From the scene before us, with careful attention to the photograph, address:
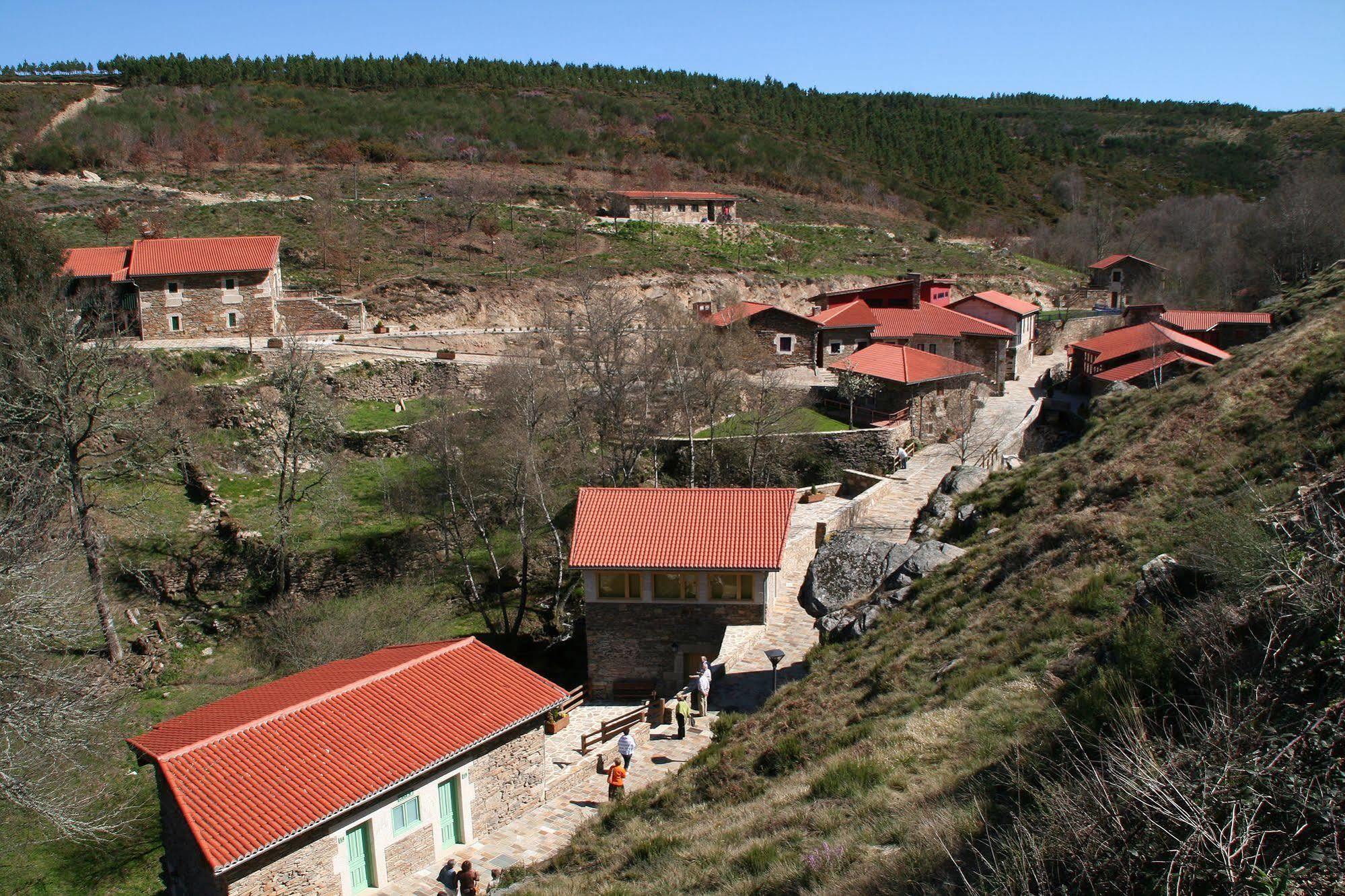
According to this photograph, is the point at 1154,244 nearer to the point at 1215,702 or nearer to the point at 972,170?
the point at 972,170

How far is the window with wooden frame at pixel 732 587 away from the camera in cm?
1980

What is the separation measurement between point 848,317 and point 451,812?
29.0m

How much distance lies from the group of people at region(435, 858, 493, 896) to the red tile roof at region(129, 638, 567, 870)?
1475 millimetres

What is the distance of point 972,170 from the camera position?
106062 mm

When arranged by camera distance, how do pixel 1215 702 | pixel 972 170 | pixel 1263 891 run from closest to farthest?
pixel 1263 891 → pixel 1215 702 → pixel 972 170

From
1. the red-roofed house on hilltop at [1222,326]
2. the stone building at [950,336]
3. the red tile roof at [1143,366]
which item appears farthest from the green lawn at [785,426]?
the red-roofed house on hilltop at [1222,326]

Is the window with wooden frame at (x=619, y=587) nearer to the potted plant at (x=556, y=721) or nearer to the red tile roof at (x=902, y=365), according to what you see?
the potted plant at (x=556, y=721)

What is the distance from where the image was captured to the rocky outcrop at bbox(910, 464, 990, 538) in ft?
75.0

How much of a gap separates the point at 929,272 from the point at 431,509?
143ft

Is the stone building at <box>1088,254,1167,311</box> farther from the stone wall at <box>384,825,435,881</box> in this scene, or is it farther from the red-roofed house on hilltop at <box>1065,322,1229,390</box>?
the stone wall at <box>384,825,435,881</box>

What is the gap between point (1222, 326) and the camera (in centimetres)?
3722

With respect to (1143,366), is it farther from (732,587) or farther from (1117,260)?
(1117,260)

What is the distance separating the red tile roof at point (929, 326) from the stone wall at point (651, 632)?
21045 millimetres

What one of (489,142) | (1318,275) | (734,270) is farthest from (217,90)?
(1318,275)
